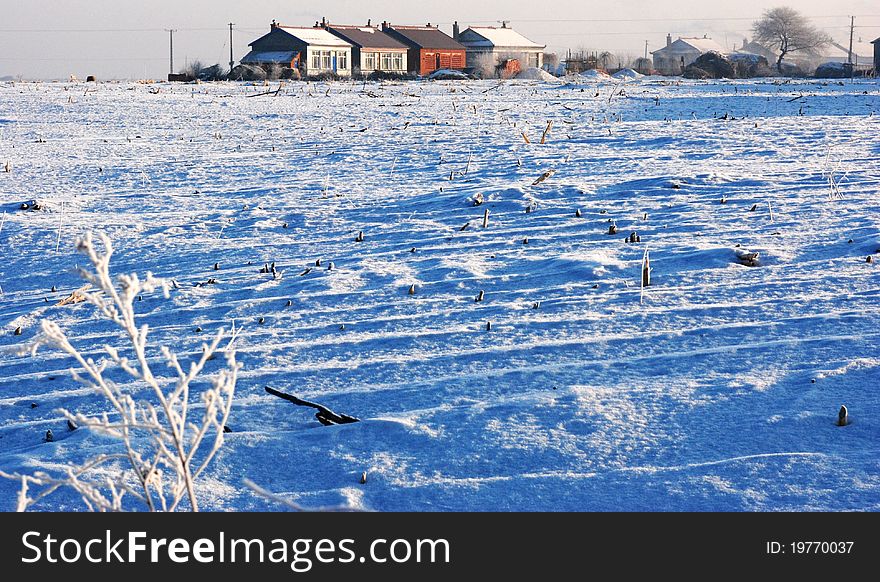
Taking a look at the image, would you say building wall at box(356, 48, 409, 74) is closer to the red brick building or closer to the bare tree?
the red brick building

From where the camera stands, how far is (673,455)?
290cm

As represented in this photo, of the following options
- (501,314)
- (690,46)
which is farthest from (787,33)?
(501,314)

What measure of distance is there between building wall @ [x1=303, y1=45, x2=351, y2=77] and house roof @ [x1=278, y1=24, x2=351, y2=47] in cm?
38

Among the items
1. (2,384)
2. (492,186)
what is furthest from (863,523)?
(492,186)

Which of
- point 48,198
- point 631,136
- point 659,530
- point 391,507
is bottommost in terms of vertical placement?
point 391,507

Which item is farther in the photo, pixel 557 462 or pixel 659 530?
pixel 557 462

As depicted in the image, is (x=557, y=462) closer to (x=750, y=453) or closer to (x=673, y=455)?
(x=673, y=455)

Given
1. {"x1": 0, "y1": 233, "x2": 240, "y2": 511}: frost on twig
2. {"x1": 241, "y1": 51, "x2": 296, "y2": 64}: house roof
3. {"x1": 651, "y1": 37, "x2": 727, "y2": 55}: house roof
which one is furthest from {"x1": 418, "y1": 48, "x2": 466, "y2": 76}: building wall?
{"x1": 0, "y1": 233, "x2": 240, "y2": 511}: frost on twig

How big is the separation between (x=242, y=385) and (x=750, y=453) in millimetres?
2139

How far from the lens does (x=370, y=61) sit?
6319 cm

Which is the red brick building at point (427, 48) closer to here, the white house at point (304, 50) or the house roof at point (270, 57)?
the white house at point (304, 50)

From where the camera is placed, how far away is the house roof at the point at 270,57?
58.5 m

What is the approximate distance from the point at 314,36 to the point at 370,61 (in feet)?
15.5

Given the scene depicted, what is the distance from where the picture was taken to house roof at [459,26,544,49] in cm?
6750
